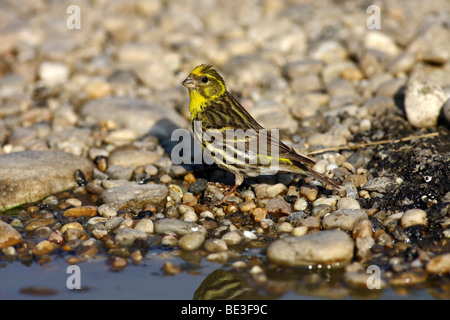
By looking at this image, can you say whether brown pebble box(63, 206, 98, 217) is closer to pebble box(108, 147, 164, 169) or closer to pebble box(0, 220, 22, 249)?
pebble box(0, 220, 22, 249)

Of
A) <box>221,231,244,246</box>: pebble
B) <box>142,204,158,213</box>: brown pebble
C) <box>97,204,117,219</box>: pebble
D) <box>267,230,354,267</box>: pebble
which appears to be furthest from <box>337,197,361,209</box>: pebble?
<box>97,204,117,219</box>: pebble

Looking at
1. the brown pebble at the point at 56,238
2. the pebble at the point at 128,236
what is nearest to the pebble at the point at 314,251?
the pebble at the point at 128,236

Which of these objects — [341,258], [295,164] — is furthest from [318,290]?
[295,164]

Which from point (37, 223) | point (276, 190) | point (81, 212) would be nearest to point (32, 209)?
point (37, 223)

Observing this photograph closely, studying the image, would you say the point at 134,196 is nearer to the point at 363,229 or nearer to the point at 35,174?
the point at 35,174

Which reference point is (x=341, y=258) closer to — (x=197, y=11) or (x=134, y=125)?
(x=134, y=125)

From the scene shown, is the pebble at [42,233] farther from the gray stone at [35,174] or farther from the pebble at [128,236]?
the gray stone at [35,174]
